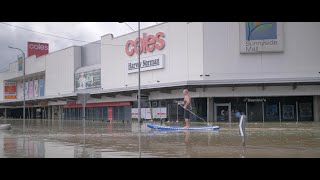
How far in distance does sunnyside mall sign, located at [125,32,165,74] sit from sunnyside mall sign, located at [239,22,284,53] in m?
8.96

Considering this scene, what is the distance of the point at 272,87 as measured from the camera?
3606 centimetres

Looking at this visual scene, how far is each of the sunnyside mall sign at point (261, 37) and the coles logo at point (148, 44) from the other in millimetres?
8981

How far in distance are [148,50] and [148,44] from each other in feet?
2.22

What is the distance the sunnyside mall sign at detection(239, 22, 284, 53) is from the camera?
3550cm

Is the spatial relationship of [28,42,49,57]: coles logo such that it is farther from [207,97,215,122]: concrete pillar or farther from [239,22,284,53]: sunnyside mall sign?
[239,22,284,53]: sunnyside mall sign

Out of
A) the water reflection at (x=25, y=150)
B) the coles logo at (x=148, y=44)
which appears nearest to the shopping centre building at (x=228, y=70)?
the coles logo at (x=148, y=44)

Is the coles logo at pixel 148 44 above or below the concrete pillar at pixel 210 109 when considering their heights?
above

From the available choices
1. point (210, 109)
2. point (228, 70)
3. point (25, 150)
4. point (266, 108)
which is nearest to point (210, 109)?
point (210, 109)

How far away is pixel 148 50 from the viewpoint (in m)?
42.6

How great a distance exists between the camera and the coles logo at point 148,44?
41.0 metres

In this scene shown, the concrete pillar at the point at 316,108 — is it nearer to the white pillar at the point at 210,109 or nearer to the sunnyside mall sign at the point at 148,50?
the white pillar at the point at 210,109

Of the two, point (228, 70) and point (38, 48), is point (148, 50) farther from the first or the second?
point (38, 48)
